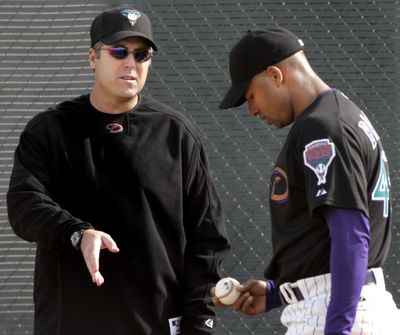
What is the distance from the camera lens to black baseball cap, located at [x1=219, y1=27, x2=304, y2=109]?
11.8 ft

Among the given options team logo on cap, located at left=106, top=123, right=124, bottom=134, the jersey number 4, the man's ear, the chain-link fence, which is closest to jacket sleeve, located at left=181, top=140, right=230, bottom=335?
team logo on cap, located at left=106, top=123, right=124, bottom=134

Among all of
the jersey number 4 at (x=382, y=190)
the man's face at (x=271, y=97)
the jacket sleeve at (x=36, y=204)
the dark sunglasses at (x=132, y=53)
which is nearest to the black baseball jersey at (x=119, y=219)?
the jacket sleeve at (x=36, y=204)

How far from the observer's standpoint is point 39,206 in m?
4.05

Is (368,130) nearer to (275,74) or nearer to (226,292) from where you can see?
(275,74)

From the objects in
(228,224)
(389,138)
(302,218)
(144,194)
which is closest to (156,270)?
(144,194)

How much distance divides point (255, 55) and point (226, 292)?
89 cm

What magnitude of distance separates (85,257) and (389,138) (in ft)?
8.52

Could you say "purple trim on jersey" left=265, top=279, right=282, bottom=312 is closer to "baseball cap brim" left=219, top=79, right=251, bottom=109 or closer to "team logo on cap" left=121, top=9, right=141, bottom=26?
"baseball cap brim" left=219, top=79, right=251, bottom=109

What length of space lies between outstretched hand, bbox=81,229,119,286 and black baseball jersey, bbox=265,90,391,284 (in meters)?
0.65

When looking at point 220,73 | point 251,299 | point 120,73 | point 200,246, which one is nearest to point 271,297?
point 251,299

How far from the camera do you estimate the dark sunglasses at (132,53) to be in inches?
170

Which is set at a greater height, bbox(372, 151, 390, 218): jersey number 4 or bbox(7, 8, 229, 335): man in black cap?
bbox(372, 151, 390, 218): jersey number 4

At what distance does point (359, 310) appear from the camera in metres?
3.37

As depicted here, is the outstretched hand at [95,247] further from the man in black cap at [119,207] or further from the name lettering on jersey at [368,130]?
the name lettering on jersey at [368,130]
